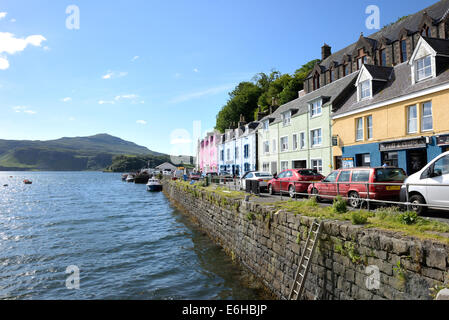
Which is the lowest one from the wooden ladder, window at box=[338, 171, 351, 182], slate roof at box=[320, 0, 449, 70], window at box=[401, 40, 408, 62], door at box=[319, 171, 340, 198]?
the wooden ladder

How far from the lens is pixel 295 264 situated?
774 centimetres

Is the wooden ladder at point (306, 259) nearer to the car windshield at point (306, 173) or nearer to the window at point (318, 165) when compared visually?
the car windshield at point (306, 173)

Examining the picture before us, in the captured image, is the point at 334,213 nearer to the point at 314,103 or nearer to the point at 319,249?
the point at 319,249

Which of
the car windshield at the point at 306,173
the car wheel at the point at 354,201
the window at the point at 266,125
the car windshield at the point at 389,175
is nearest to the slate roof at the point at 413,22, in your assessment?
the window at the point at 266,125

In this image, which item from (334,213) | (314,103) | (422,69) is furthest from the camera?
(314,103)

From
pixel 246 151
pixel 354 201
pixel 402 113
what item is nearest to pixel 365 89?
pixel 402 113

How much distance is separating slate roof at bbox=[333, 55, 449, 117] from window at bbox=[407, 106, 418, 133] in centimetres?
109

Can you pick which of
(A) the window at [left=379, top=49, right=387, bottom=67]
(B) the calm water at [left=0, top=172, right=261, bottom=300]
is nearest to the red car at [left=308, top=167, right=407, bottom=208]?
(B) the calm water at [left=0, top=172, right=261, bottom=300]

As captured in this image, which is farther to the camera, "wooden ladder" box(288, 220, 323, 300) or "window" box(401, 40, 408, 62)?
"window" box(401, 40, 408, 62)

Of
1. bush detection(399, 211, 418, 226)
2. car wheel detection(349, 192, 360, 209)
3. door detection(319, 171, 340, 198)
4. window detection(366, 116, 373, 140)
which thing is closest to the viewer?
bush detection(399, 211, 418, 226)

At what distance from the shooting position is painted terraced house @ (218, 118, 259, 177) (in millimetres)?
37906

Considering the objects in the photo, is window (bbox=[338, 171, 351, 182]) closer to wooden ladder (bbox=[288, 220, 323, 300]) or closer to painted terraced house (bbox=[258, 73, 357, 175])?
wooden ladder (bbox=[288, 220, 323, 300])

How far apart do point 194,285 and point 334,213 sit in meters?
5.77
